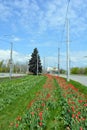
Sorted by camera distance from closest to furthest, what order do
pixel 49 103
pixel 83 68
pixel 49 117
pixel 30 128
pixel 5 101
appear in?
pixel 30 128 < pixel 49 117 < pixel 49 103 < pixel 5 101 < pixel 83 68

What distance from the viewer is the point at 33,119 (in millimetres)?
7711

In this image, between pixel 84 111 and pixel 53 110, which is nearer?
pixel 84 111

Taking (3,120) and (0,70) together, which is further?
(0,70)

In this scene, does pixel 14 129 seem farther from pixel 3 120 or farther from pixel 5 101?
pixel 5 101

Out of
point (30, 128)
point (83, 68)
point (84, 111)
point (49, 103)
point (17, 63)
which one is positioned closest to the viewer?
point (30, 128)

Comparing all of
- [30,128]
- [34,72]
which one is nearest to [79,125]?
[30,128]

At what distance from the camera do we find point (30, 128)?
24.2 ft

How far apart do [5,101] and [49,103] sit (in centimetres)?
277

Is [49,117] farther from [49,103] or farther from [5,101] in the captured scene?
[5,101]

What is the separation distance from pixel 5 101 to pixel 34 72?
272 ft

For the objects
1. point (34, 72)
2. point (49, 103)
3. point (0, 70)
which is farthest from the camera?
point (0, 70)

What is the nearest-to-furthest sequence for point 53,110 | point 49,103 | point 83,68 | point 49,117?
point 49,117 < point 53,110 < point 49,103 < point 83,68

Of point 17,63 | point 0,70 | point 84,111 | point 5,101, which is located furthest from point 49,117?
point 17,63

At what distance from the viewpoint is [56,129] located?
744 centimetres
